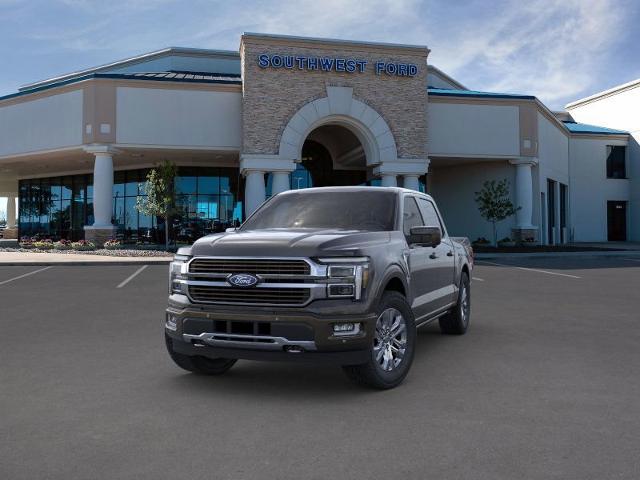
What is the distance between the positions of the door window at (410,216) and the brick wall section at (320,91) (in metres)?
21.8

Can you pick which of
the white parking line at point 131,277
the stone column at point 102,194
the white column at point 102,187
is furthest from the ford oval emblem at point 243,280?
the white column at point 102,187

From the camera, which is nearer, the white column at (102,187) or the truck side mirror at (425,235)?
the truck side mirror at (425,235)

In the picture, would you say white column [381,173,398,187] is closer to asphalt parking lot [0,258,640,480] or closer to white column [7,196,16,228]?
asphalt parking lot [0,258,640,480]

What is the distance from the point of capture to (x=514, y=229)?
32.9 meters

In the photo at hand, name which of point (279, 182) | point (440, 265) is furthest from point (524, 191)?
point (440, 265)

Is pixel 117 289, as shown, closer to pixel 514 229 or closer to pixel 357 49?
pixel 357 49

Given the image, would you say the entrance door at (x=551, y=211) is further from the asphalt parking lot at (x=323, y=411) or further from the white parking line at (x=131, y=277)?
the asphalt parking lot at (x=323, y=411)

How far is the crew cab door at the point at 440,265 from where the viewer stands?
23.5 ft

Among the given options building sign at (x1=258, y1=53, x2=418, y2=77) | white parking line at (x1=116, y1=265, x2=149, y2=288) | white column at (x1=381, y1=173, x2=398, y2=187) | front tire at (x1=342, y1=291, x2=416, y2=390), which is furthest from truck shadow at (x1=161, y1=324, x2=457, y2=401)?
building sign at (x1=258, y1=53, x2=418, y2=77)

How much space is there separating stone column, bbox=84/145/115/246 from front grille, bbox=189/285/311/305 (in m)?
25.8

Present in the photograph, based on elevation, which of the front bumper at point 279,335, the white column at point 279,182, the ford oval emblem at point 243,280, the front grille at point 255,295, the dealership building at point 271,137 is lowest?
the front bumper at point 279,335

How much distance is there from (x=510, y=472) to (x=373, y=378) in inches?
71.2

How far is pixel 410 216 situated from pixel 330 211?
3.12ft

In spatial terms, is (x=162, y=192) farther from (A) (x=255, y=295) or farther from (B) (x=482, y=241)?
(A) (x=255, y=295)
